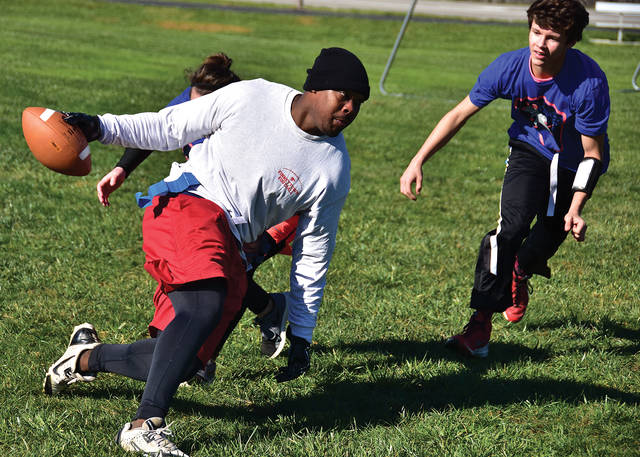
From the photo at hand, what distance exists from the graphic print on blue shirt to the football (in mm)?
2540

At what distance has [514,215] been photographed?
15.1ft

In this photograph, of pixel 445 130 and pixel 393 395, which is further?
pixel 445 130

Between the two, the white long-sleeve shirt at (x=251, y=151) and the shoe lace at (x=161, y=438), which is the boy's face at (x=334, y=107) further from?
the shoe lace at (x=161, y=438)

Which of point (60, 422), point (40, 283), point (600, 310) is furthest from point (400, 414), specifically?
point (40, 283)

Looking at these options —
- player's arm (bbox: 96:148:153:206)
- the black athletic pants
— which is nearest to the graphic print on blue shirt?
the black athletic pants

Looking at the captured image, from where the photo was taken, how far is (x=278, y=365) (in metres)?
4.47

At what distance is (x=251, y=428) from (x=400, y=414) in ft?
2.50

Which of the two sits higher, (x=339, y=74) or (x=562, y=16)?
(x=562, y=16)

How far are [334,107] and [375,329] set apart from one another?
1991mm

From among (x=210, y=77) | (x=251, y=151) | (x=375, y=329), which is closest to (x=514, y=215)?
(x=375, y=329)

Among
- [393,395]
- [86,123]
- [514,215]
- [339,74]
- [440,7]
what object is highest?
[440,7]

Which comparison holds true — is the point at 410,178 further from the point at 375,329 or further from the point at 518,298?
the point at 518,298

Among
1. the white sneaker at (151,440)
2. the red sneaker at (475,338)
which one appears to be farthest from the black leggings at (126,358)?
the red sneaker at (475,338)

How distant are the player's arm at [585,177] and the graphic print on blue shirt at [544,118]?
0.20 meters
